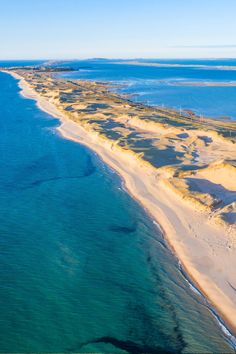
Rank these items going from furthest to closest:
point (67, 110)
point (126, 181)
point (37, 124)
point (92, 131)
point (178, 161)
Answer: point (67, 110) → point (37, 124) → point (92, 131) → point (178, 161) → point (126, 181)

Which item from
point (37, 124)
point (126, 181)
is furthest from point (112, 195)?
point (37, 124)

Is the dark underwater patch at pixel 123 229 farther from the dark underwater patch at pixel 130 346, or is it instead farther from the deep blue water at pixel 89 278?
the dark underwater patch at pixel 130 346

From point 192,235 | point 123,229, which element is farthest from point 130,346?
point 123,229

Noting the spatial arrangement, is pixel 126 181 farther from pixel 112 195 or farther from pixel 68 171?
pixel 68 171

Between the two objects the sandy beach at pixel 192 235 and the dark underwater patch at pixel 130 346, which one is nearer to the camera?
the dark underwater patch at pixel 130 346

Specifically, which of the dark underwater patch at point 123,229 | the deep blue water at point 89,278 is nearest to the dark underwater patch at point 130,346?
the deep blue water at point 89,278

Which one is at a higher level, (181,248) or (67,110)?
(67,110)
